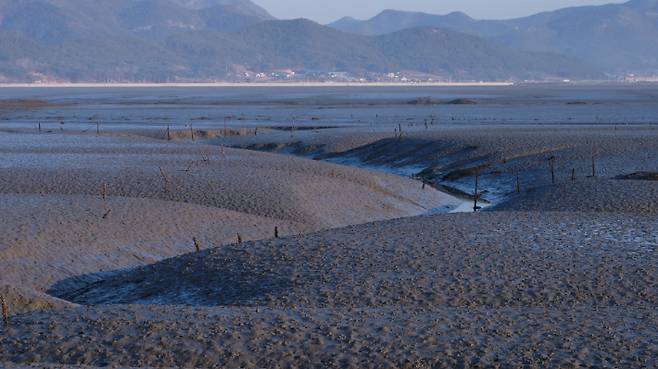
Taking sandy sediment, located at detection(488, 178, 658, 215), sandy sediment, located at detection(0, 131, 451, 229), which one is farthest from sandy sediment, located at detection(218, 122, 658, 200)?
sandy sediment, located at detection(0, 131, 451, 229)

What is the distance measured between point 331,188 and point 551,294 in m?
12.8

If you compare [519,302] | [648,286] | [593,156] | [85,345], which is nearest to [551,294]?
[519,302]

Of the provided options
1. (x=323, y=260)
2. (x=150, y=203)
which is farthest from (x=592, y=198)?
(x=150, y=203)

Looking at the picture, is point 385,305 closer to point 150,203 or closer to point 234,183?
point 150,203

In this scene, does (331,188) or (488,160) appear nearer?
(331,188)

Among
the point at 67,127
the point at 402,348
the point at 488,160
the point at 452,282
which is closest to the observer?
the point at 402,348

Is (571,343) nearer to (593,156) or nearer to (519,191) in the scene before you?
(519,191)

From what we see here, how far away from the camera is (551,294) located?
13.6m

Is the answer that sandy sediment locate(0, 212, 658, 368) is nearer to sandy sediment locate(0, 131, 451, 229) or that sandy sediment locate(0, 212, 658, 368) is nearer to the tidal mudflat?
the tidal mudflat

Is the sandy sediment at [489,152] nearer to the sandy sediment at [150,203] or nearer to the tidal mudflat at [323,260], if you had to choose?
the tidal mudflat at [323,260]

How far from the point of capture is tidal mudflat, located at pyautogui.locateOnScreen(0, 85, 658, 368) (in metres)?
11.1

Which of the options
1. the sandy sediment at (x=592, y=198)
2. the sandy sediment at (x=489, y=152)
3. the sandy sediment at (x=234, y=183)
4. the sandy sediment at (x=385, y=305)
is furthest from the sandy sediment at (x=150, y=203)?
the sandy sediment at (x=489, y=152)

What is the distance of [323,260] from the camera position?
1574cm

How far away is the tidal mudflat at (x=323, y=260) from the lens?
36.5ft
